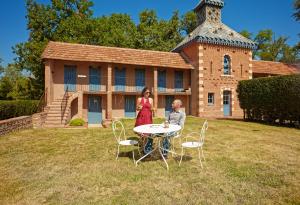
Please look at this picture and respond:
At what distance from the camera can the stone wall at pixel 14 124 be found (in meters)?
9.62

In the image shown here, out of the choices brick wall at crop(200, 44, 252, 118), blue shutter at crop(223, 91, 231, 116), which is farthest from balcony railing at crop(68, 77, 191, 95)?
blue shutter at crop(223, 91, 231, 116)

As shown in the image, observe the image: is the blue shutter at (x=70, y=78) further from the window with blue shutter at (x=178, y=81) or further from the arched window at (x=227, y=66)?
the arched window at (x=227, y=66)

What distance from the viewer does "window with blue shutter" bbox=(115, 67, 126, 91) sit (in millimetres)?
18828

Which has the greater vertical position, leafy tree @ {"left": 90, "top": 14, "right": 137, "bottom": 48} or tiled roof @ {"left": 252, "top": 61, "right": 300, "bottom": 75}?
leafy tree @ {"left": 90, "top": 14, "right": 137, "bottom": 48}

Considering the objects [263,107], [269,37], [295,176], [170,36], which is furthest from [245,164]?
[269,37]

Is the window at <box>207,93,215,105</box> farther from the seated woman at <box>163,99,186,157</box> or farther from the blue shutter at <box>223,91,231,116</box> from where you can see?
the seated woman at <box>163,99,186,157</box>

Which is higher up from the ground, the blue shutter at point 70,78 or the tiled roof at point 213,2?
the tiled roof at point 213,2

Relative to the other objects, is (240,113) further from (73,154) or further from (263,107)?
(73,154)

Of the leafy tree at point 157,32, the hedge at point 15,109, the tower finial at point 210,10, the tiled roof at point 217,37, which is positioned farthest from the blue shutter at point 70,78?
the tower finial at point 210,10

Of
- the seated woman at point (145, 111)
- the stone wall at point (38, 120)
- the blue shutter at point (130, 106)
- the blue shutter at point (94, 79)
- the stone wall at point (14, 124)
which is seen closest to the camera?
the seated woman at point (145, 111)

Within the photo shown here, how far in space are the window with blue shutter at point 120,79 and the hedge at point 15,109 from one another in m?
6.67

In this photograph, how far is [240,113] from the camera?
20.3 meters

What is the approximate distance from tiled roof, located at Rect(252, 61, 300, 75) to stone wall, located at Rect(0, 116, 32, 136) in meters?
20.3

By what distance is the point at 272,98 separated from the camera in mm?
14195
